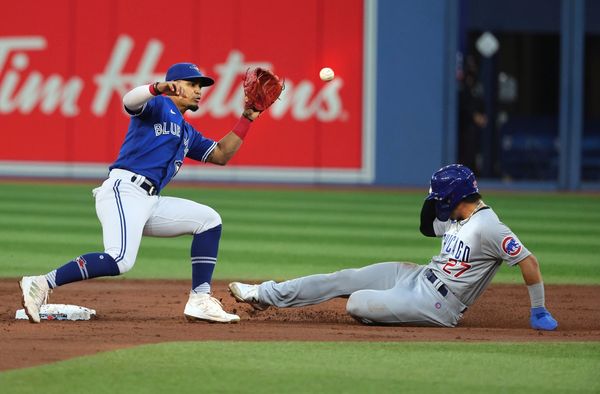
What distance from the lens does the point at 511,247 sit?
621 cm

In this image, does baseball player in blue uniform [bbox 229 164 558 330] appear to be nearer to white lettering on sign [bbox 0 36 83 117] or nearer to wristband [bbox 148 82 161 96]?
Result: wristband [bbox 148 82 161 96]

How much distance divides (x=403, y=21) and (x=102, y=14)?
18.1ft

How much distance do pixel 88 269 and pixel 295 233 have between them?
6.34 meters

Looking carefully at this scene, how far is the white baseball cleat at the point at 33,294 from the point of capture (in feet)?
20.9

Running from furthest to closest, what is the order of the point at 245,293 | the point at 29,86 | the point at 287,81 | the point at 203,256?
the point at 29,86 → the point at 287,81 → the point at 245,293 → the point at 203,256

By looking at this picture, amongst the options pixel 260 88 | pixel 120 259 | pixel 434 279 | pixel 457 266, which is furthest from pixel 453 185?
pixel 120 259

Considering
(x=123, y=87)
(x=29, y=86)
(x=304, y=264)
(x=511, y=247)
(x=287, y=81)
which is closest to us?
(x=511, y=247)

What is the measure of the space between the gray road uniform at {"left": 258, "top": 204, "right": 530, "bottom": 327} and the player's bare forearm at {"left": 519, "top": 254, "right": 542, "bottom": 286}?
4cm

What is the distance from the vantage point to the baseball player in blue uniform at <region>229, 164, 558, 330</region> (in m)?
6.33

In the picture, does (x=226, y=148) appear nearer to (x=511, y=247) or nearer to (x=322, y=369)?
(x=511, y=247)

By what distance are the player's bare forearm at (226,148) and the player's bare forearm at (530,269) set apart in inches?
76.3

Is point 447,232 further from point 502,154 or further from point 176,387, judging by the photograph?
point 502,154

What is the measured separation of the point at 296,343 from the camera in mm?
5719

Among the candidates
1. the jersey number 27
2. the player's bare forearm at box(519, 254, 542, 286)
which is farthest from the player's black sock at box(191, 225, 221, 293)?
the player's bare forearm at box(519, 254, 542, 286)
